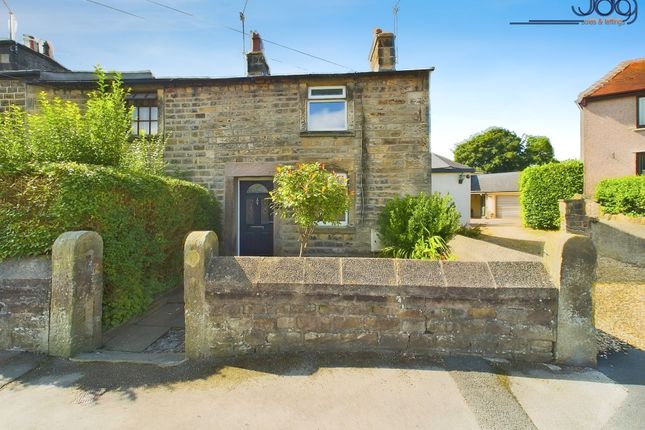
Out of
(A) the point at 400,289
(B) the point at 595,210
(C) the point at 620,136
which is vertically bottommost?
(A) the point at 400,289

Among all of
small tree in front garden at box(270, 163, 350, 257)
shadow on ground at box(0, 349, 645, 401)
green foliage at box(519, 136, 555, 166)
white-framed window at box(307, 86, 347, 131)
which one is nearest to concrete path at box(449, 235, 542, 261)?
shadow on ground at box(0, 349, 645, 401)

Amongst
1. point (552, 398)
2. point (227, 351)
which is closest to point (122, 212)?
point (227, 351)

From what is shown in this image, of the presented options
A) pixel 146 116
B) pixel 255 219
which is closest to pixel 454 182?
pixel 255 219

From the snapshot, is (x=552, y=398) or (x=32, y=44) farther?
(x=32, y=44)

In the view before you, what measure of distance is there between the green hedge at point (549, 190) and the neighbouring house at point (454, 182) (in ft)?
15.5

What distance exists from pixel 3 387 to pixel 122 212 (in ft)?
7.01

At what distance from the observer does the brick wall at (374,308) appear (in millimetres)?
3305

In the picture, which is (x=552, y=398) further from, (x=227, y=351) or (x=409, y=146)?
(x=409, y=146)

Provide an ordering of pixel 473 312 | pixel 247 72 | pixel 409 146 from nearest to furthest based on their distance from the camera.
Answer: pixel 473 312 < pixel 409 146 < pixel 247 72

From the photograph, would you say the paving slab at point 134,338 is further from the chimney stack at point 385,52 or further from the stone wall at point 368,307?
the chimney stack at point 385,52

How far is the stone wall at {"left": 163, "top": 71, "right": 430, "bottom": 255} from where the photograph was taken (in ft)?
27.0

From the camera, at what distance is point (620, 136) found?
16.6m

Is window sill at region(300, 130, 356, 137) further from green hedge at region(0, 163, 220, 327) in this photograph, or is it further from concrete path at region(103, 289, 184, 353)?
concrete path at region(103, 289, 184, 353)

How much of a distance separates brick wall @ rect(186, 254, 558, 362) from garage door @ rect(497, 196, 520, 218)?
33.4 meters
